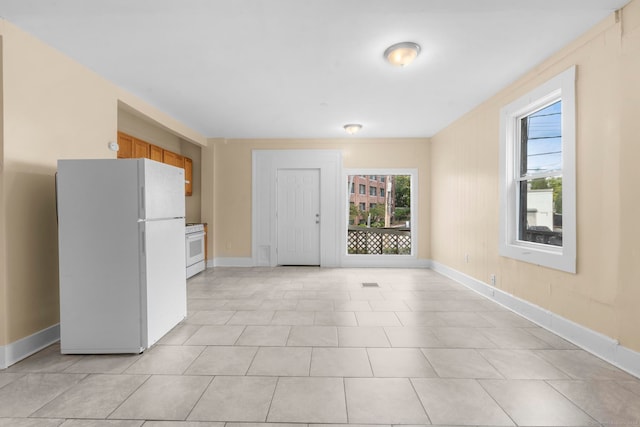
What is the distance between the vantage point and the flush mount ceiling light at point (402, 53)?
103 inches

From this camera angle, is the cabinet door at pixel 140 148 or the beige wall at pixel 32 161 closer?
the beige wall at pixel 32 161

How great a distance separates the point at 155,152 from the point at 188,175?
109cm

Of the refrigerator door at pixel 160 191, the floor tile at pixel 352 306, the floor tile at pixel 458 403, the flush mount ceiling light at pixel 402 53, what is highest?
the flush mount ceiling light at pixel 402 53

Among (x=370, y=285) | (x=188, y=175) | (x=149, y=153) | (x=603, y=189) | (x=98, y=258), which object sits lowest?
(x=370, y=285)

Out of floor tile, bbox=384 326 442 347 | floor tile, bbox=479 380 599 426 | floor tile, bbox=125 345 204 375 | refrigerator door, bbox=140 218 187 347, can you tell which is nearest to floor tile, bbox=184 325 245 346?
floor tile, bbox=125 345 204 375

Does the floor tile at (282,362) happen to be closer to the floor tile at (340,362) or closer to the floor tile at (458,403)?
the floor tile at (340,362)

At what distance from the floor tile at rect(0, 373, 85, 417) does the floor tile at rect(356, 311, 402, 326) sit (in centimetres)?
227

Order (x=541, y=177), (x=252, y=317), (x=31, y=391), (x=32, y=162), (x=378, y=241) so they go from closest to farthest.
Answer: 1. (x=31, y=391)
2. (x=32, y=162)
3. (x=541, y=177)
4. (x=252, y=317)
5. (x=378, y=241)

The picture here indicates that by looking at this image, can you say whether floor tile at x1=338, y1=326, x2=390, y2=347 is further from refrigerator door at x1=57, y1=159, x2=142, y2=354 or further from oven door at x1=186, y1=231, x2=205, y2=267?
oven door at x1=186, y1=231, x2=205, y2=267

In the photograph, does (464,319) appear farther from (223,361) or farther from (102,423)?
(102,423)

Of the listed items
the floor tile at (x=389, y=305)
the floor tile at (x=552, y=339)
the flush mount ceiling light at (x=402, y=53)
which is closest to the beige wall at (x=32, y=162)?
the flush mount ceiling light at (x=402, y=53)

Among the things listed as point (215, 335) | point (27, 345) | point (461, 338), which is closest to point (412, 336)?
point (461, 338)

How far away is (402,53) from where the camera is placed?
2660 mm

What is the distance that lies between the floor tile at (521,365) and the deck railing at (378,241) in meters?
4.49
